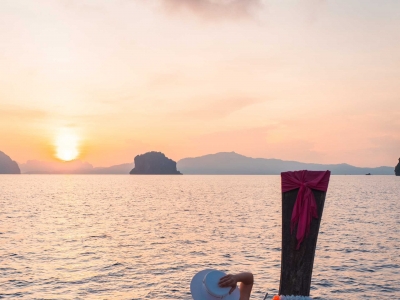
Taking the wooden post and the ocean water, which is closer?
the wooden post

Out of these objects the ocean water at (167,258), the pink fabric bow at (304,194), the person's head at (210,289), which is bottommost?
the ocean water at (167,258)

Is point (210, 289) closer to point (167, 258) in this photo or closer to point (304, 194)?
point (304, 194)

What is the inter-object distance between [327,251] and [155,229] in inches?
822

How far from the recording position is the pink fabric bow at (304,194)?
898 centimetres

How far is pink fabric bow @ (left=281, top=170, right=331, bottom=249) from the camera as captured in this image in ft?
29.5

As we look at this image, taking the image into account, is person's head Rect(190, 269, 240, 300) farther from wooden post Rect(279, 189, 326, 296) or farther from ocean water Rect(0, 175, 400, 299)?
ocean water Rect(0, 175, 400, 299)

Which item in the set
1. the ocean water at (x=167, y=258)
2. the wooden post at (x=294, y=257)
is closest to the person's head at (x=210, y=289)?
the wooden post at (x=294, y=257)

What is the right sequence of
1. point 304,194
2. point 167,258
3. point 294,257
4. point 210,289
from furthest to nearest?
point 167,258 → point 294,257 → point 304,194 → point 210,289

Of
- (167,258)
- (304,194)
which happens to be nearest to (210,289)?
(304,194)

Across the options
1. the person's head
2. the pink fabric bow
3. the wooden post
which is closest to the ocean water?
the wooden post

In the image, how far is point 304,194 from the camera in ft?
29.7

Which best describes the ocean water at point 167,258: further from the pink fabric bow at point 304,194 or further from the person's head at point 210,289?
the person's head at point 210,289

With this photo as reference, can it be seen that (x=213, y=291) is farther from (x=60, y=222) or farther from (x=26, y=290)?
A: (x=60, y=222)

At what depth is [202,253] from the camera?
1234 inches
